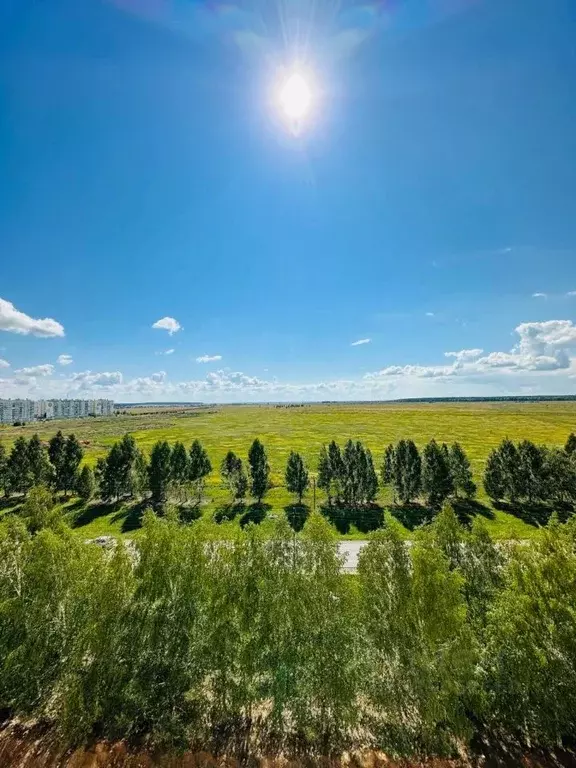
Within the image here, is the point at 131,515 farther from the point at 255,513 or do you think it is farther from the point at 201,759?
the point at 201,759

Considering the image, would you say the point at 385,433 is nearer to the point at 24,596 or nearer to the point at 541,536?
the point at 541,536

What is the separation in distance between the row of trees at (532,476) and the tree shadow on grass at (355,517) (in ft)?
75.4

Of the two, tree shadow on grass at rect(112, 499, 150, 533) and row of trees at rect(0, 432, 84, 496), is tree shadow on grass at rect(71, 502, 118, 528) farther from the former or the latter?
row of trees at rect(0, 432, 84, 496)

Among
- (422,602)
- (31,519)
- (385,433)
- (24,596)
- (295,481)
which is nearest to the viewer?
(422,602)

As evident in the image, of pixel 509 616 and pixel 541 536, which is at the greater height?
pixel 541 536

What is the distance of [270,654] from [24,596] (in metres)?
16.9

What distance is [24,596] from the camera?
27.2m

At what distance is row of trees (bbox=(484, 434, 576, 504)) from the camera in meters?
73.1

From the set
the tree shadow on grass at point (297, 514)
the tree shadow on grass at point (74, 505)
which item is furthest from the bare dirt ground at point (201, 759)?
the tree shadow on grass at point (74, 505)

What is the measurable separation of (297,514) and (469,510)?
1204 inches

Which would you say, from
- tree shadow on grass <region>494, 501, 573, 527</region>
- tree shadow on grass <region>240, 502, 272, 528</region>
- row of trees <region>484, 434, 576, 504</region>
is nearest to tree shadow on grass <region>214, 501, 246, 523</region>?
tree shadow on grass <region>240, 502, 272, 528</region>

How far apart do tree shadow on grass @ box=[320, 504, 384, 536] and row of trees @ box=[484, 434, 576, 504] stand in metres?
23.0

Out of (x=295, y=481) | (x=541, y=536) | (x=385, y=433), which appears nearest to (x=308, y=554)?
(x=541, y=536)

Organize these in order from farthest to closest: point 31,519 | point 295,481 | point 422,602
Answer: point 295,481, point 31,519, point 422,602
